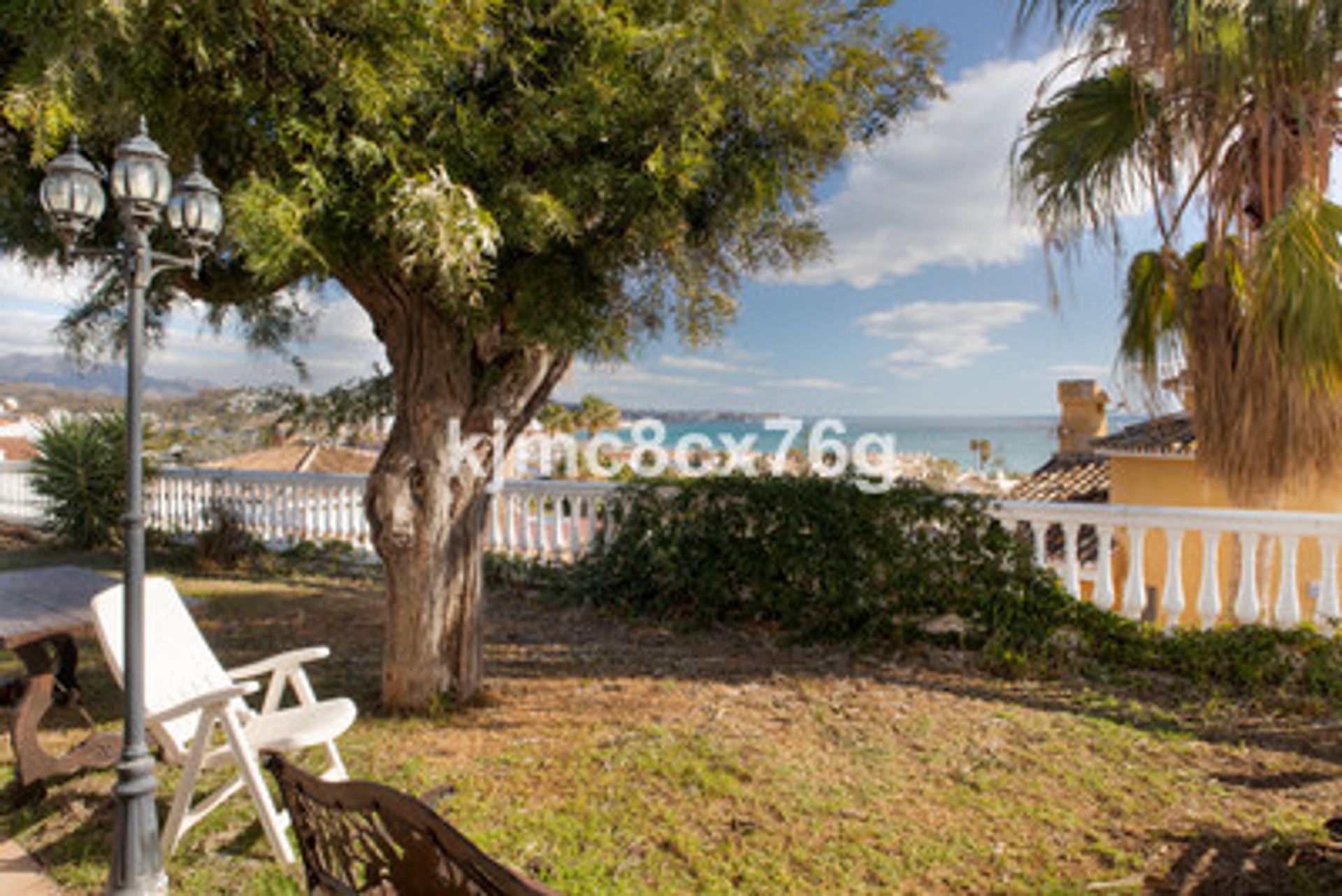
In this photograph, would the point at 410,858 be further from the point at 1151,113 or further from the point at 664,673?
the point at 1151,113

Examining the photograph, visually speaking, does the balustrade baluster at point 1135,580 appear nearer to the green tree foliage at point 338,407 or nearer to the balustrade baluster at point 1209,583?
the balustrade baluster at point 1209,583

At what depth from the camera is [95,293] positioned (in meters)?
6.56

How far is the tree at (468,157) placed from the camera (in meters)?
3.30

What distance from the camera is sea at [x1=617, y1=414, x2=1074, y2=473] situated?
8234 millimetres

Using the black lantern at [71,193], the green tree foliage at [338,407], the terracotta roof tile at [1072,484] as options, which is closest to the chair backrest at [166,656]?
the black lantern at [71,193]

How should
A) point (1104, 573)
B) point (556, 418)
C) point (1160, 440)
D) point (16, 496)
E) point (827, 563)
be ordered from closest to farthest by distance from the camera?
point (1104, 573)
point (827, 563)
point (556, 418)
point (1160, 440)
point (16, 496)

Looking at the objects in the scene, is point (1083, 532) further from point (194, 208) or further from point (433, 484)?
point (194, 208)

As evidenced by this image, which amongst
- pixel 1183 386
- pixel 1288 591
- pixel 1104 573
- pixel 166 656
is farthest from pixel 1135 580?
pixel 166 656

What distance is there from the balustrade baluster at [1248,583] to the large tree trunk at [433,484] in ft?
15.4

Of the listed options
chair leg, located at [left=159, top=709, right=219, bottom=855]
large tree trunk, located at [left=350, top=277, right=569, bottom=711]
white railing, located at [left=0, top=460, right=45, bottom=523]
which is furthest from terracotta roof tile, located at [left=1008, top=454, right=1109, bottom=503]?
white railing, located at [left=0, top=460, right=45, bottom=523]

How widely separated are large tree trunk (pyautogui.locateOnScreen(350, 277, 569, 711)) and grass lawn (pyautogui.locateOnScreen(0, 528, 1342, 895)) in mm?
323

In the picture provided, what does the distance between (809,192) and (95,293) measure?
20.2 feet

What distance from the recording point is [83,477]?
10.9 m

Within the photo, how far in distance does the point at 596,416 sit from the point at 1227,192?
10045mm
